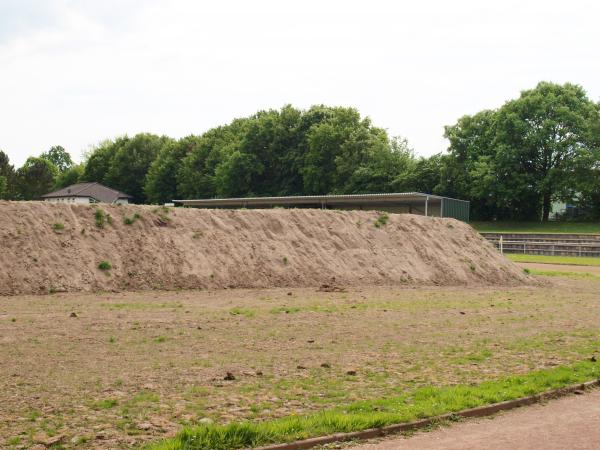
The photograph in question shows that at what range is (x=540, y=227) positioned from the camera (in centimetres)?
5700

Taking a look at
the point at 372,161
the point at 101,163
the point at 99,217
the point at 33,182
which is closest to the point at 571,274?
the point at 99,217

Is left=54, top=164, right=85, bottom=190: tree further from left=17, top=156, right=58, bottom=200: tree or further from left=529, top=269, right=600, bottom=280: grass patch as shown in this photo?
left=529, top=269, right=600, bottom=280: grass patch

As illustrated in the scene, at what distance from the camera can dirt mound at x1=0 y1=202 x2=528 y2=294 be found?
733 inches

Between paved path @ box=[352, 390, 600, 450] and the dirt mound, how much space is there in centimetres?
1366

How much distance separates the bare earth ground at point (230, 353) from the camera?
21.4 ft

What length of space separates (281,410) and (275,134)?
71.5m

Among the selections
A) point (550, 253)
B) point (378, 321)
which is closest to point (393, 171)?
point (550, 253)

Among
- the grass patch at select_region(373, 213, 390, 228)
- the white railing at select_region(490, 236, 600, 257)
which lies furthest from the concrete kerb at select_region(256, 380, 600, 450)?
the white railing at select_region(490, 236, 600, 257)

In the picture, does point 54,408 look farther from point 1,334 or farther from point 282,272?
point 282,272

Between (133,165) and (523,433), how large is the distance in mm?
96109

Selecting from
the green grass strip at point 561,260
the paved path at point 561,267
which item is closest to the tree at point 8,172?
the green grass strip at point 561,260

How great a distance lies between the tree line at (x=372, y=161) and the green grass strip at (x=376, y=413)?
51.4 m

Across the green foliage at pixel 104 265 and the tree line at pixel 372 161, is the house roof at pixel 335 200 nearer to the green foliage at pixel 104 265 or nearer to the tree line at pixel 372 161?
the tree line at pixel 372 161

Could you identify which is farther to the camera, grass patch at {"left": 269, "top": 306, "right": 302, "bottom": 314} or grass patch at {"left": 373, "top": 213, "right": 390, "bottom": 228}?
grass patch at {"left": 373, "top": 213, "right": 390, "bottom": 228}
